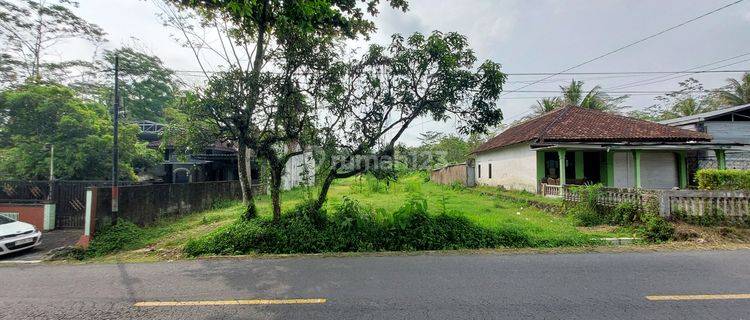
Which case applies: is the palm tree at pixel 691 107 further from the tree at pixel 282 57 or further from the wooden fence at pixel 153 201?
the wooden fence at pixel 153 201

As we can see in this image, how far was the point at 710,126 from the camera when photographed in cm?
2020

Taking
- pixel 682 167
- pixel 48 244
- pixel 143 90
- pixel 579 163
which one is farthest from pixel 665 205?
pixel 143 90

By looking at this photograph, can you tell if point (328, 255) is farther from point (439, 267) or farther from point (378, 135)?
point (378, 135)

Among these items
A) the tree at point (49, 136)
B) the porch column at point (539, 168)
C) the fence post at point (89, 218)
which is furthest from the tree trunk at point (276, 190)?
the porch column at point (539, 168)

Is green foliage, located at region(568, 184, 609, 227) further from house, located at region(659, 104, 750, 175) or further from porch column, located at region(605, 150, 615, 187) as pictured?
house, located at region(659, 104, 750, 175)

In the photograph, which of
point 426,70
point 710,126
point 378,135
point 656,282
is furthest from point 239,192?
point 710,126

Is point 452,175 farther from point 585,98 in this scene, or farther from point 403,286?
point 403,286

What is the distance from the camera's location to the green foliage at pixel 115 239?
310 inches

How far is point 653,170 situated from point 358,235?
1744cm

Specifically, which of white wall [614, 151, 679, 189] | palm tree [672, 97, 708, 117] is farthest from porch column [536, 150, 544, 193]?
palm tree [672, 97, 708, 117]

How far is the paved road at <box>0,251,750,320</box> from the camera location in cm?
391

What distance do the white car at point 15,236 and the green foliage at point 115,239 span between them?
1605mm

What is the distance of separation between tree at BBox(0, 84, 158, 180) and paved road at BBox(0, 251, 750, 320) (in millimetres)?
9580

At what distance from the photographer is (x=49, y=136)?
47.3 feet
